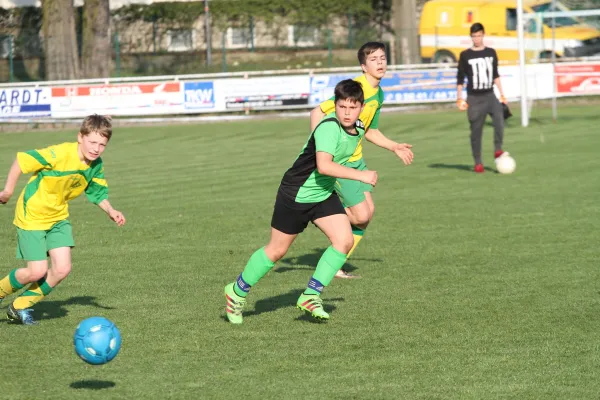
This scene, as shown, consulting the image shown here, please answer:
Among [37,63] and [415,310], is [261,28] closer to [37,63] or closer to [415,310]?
[37,63]

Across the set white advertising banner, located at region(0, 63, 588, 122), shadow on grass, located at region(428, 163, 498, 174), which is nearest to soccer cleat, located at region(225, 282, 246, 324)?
shadow on grass, located at region(428, 163, 498, 174)

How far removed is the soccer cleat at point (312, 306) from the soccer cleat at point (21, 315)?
6.56 feet

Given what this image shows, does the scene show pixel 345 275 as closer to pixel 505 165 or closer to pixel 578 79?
pixel 505 165

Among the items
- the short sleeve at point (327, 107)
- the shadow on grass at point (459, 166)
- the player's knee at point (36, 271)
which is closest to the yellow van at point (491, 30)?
the shadow on grass at point (459, 166)

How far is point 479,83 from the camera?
53.6ft

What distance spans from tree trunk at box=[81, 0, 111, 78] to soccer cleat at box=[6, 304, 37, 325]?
27.4 meters

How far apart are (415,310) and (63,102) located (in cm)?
2355

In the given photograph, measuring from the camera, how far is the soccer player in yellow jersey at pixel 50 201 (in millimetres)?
7199

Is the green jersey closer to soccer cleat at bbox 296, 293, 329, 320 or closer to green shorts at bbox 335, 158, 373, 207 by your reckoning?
soccer cleat at bbox 296, 293, 329, 320

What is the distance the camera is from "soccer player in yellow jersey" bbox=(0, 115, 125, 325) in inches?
283

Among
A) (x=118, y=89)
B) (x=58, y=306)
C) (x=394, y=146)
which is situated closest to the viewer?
(x=394, y=146)

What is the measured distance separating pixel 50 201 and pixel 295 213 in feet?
5.76

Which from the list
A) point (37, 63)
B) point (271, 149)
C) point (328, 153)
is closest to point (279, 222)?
point (328, 153)

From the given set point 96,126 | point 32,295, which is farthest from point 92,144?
point 32,295
